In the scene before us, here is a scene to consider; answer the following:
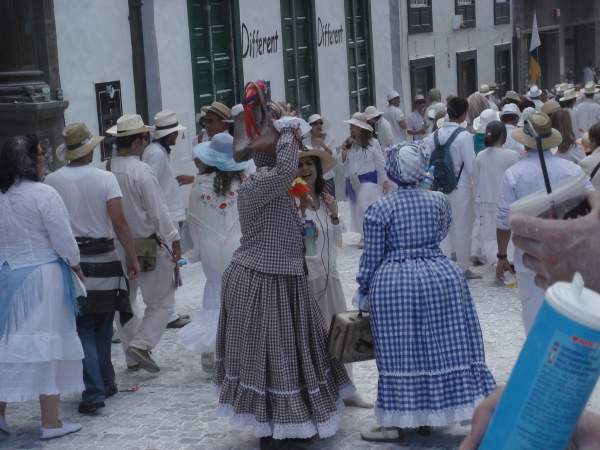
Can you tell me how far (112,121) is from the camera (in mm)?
12898

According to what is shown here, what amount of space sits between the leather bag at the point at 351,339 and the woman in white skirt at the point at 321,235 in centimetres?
55

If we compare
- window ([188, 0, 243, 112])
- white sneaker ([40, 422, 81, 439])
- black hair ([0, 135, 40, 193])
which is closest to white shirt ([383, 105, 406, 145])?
window ([188, 0, 243, 112])

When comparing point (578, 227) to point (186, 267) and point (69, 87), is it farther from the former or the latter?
point (69, 87)

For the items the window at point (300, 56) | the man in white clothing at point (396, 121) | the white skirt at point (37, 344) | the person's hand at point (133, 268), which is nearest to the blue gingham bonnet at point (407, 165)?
the white skirt at point (37, 344)

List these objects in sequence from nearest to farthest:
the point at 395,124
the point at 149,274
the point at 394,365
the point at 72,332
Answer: the point at 394,365 → the point at 72,332 → the point at 149,274 → the point at 395,124

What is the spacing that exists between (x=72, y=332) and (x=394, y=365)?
1868mm

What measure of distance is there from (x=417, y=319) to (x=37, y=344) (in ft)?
6.92

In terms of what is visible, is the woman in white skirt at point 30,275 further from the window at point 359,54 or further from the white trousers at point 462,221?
the window at point 359,54

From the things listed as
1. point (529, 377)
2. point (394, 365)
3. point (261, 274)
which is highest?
point (529, 377)

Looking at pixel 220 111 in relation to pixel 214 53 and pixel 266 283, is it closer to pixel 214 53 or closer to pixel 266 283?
pixel 266 283

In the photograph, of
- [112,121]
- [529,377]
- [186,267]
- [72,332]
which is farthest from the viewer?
[112,121]

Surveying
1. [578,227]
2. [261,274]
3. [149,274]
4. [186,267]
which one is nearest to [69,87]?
[186,267]

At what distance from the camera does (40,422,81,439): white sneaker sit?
21.4ft

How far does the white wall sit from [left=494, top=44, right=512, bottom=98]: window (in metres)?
17.4
